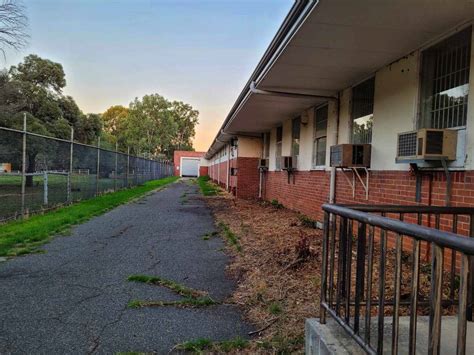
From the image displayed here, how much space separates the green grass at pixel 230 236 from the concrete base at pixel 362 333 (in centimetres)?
351

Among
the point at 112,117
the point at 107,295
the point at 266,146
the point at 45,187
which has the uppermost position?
the point at 112,117

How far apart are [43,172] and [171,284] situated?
22.0 feet

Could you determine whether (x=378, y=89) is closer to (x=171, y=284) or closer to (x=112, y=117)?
(x=171, y=284)

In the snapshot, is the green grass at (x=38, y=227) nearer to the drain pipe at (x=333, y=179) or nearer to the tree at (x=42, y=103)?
the drain pipe at (x=333, y=179)

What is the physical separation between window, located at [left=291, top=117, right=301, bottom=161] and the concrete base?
26.9 feet

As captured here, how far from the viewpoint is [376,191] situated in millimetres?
5945

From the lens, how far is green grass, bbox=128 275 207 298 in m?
4.05

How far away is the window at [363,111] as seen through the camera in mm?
6445

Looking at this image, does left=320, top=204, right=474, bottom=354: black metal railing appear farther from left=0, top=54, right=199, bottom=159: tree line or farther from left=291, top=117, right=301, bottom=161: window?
left=0, top=54, right=199, bottom=159: tree line

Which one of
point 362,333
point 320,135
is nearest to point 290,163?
point 320,135

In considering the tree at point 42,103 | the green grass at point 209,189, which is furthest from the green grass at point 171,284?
the tree at point 42,103

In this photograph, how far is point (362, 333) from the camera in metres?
2.35

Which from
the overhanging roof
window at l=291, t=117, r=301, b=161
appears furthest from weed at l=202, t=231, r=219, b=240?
window at l=291, t=117, r=301, b=161

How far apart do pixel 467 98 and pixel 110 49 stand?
15.4 m
